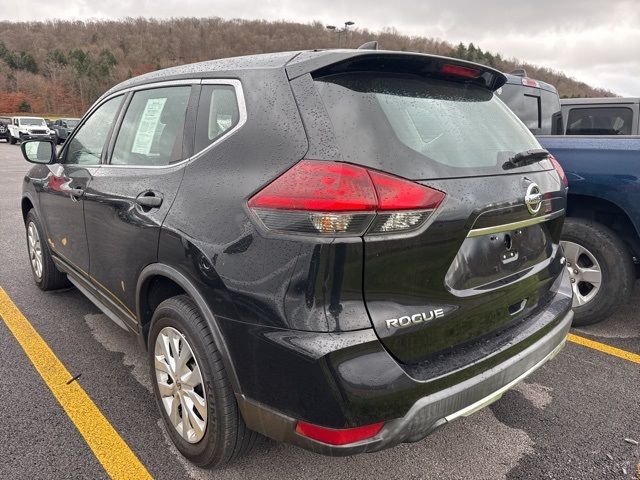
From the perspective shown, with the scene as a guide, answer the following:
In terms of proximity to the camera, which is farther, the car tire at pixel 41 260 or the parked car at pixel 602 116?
the parked car at pixel 602 116

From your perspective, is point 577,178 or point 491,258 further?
point 577,178

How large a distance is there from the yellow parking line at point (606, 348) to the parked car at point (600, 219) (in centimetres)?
20

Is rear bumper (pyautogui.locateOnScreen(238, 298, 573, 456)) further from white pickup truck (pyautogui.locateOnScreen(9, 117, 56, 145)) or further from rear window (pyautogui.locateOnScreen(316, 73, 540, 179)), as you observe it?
white pickup truck (pyautogui.locateOnScreen(9, 117, 56, 145))

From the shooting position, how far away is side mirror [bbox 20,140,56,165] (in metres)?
3.68

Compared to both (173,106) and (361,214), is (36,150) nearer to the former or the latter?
(173,106)

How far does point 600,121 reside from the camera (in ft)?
18.5

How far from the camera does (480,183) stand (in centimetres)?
186

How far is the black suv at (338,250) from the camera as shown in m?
1.60

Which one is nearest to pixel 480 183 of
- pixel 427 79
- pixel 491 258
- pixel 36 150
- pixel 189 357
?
pixel 491 258

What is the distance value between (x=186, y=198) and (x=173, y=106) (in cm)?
65

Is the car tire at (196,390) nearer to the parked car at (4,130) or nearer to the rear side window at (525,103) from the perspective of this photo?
the rear side window at (525,103)

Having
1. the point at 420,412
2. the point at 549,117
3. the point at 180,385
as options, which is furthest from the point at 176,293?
the point at 549,117

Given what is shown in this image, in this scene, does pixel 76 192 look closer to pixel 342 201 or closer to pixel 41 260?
pixel 41 260

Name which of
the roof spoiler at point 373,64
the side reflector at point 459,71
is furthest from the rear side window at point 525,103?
the roof spoiler at point 373,64
